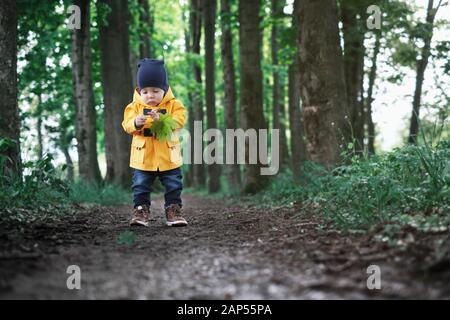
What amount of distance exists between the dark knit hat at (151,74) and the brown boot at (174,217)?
1476mm

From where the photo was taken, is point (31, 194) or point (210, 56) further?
point (210, 56)

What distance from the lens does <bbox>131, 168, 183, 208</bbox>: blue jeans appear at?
5602 mm

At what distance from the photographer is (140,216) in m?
5.47

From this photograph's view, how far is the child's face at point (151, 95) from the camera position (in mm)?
5566

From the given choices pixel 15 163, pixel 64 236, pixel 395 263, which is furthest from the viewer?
pixel 15 163

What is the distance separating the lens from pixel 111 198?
31.9 feet

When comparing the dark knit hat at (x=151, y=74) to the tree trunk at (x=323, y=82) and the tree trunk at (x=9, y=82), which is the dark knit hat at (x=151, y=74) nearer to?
the tree trunk at (x=9, y=82)

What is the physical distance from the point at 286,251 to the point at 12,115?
4.27 m

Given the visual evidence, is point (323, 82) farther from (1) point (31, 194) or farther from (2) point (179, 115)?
(1) point (31, 194)

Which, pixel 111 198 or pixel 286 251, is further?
pixel 111 198

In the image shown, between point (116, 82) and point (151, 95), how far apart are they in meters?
7.62

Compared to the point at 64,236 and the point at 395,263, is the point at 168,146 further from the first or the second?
the point at 395,263

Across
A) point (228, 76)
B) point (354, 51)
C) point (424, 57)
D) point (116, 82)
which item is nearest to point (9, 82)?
point (116, 82)
